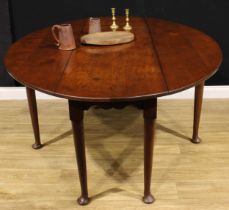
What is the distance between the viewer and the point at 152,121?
1.39 m

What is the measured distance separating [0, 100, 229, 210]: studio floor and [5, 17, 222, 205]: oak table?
0.43 feet

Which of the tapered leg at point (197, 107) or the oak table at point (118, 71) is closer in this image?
the oak table at point (118, 71)

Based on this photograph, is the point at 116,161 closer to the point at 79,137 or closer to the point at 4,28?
the point at 79,137

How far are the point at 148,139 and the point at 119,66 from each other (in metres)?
0.35

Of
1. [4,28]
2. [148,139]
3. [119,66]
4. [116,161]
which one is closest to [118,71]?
→ [119,66]

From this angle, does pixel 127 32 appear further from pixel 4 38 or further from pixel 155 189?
pixel 4 38

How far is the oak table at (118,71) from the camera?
124cm

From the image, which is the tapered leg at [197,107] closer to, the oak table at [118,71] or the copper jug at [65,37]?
the oak table at [118,71]

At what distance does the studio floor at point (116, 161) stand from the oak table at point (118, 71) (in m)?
0.13

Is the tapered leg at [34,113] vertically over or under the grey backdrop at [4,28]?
under

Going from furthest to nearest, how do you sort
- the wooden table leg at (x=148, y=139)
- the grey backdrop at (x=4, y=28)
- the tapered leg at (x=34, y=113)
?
1. the grey backdrop at (x=4, y=28)
2. the tapered leg at (x=34, y=113)
3. the wooden table leg at (x=148, y=139)

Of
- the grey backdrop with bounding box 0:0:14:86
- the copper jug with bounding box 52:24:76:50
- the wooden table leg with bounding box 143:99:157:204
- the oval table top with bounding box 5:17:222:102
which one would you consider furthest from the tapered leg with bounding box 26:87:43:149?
the grey backdrop with bounding box 0:0:14:86

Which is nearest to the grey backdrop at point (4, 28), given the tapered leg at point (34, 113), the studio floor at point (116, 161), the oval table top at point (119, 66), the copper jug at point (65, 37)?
the studio floor at point (116, 161)

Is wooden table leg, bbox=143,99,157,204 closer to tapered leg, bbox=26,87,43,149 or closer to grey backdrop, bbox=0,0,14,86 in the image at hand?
tapered leg, bbox=26,87,43,149
